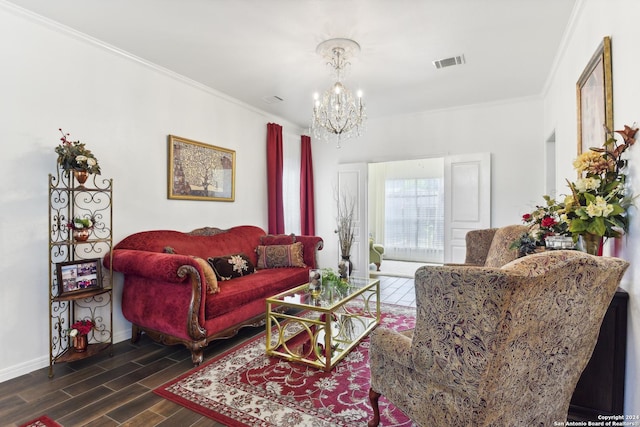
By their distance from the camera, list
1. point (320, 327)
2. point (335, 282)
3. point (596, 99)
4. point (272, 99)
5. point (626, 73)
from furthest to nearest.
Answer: point (272, 99), point (335, 282), point (320, 327), point (596, 99), point (626, 73)

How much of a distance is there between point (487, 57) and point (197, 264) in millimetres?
3509

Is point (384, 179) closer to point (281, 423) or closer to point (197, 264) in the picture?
point (197, 264)

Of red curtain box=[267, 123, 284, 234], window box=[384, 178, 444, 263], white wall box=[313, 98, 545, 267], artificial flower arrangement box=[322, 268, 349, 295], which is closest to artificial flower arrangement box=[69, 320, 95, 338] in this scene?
artificial flower arrangement box=[322, 268, 349, 295]

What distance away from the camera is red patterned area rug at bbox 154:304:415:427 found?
188 cm

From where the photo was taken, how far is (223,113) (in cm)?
436

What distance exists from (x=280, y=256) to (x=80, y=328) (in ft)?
7.01

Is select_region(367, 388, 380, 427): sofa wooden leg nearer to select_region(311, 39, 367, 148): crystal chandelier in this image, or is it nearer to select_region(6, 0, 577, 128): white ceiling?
select_region(311, 39, 367, 148): crystal chandelier

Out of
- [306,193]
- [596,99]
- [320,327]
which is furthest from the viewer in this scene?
[306,193]

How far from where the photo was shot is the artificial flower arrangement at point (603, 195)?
5.27 ft

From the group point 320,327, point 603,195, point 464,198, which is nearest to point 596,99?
point 603,195

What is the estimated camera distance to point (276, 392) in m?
2.15

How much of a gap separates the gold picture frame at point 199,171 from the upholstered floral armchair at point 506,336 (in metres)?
3.25

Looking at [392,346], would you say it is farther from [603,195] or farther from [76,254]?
[76,254]

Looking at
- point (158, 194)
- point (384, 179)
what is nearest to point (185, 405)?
point (158, 194)
